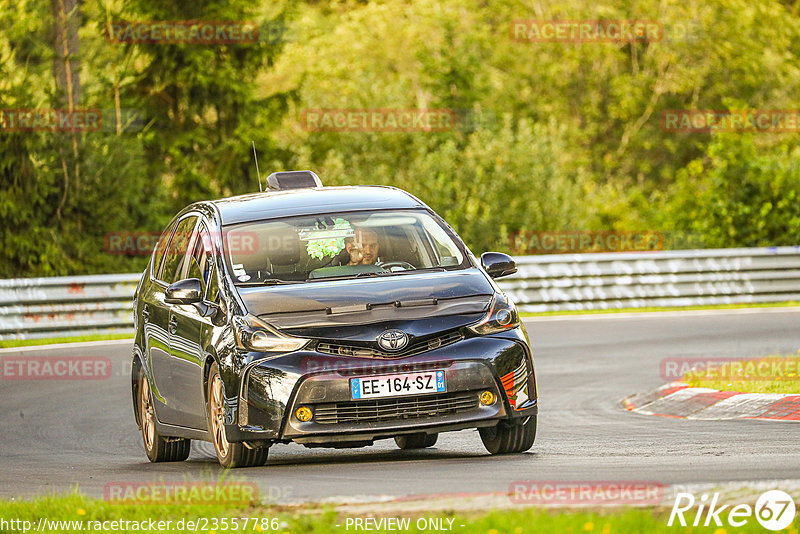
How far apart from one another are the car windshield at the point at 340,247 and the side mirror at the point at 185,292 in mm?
272

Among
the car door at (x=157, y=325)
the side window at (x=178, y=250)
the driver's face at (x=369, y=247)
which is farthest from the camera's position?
the side window at (x=178, y=250)

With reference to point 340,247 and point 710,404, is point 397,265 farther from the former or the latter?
point 710,404

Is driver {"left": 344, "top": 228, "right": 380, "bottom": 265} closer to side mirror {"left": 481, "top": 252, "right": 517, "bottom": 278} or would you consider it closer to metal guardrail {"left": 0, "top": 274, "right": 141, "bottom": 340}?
side mirror {"left": 481, "top": 252, "right": 517, "bottom": 278}

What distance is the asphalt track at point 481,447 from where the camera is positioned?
7.71 meters

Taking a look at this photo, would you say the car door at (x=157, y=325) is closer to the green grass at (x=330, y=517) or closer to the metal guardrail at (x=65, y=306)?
the green grass at (x=330, y=517)

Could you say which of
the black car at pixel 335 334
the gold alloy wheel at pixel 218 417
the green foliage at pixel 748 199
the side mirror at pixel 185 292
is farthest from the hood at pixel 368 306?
the green foliage at pixel 748 199

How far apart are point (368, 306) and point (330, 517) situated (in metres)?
2.55

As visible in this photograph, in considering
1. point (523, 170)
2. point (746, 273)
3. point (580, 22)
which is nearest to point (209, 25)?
point (523, 170)

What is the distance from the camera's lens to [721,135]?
2930cm

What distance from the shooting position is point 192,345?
31.2ft

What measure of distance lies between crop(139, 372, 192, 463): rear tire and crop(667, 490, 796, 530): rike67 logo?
5118 mm

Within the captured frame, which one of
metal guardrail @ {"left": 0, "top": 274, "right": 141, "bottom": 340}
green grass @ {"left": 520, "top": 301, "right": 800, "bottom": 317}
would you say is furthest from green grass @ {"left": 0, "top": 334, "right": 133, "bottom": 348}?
green grass @ {"left": 520, "top": 301, "right": 800, "bottom": 317}

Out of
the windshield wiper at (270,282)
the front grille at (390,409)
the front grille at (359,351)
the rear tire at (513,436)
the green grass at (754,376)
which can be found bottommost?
the green grass at (754,376)

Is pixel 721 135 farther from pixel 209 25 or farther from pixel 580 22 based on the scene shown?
pixel 580 22
